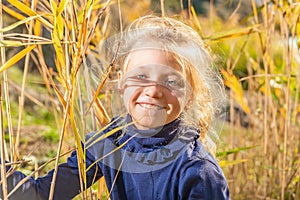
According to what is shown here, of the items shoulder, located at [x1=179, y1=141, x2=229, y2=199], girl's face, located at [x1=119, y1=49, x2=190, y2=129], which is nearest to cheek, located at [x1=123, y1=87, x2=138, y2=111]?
girl's face, located at [x1=119, y1=49, x2=190, y2=129]

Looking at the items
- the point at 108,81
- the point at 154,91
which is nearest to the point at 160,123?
the point at 154,91

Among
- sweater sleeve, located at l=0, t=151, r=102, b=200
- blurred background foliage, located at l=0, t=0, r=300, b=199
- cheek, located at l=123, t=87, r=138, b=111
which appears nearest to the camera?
blurred background foliage, located at l=0, t=0, r=300, b=199

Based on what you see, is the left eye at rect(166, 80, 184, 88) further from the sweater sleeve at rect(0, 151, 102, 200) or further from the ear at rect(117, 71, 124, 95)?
the sweater sleeve at rect(0, 151, 102, 200)

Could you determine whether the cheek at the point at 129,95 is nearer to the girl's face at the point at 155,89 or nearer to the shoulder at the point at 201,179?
the girl's face at the point at 155,89

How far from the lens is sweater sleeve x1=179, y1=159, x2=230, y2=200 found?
1.09 m

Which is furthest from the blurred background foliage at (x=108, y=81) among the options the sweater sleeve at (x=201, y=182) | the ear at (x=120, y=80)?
the sweater sleeve at (x=201, y=182)

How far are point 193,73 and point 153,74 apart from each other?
99mm

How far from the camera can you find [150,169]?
1.17 meters

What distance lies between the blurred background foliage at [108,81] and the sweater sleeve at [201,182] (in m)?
0.19

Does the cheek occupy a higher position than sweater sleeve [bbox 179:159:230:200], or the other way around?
the cheek

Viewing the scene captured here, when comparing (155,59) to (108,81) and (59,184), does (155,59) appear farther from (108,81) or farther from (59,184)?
(59,184)

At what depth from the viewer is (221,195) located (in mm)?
1101

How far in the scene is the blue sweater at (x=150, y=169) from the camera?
43.2 inches

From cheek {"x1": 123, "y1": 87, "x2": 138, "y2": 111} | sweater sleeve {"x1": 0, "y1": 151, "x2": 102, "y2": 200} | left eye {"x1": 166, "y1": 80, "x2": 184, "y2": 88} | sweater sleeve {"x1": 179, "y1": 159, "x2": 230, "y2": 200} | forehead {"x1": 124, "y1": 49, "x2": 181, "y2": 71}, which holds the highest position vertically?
forehead {"x1": 124, "y1": 49, "x2": 181, "y2": 71}
